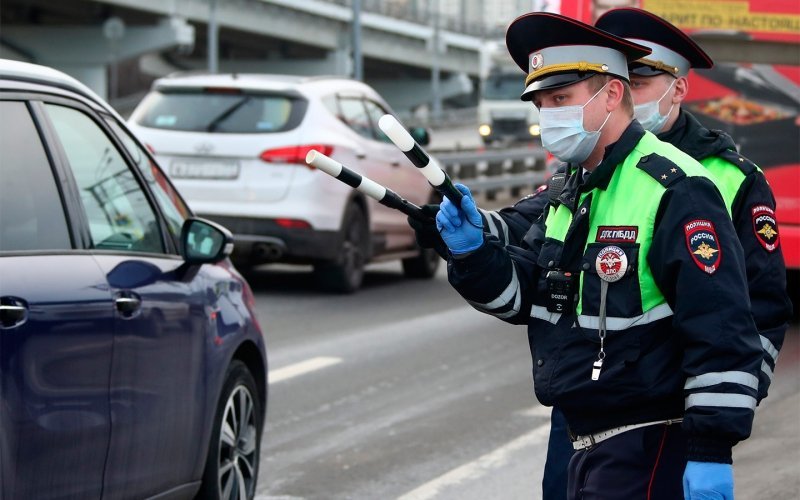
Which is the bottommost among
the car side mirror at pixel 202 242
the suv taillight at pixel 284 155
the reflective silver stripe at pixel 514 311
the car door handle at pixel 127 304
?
the suv taillight at pixel 284 155

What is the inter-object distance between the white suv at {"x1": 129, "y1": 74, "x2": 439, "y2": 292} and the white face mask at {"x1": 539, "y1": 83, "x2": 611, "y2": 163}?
9.02 m

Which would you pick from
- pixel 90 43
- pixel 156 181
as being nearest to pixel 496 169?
pixel 156 181

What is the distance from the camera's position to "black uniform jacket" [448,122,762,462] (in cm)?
339

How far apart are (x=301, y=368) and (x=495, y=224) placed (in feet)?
18.4

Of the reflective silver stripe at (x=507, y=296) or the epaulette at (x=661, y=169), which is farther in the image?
the reflective silver stripe at (x=507, y=296)

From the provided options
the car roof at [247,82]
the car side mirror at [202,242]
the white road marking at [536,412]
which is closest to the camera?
the car side mirror at [202,242]

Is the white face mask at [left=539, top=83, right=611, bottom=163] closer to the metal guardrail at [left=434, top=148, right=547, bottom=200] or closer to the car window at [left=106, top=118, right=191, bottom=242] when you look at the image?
the car window at [left=106, top=118, right=191, bottom=242]

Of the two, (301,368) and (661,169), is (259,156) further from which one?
(661,169)

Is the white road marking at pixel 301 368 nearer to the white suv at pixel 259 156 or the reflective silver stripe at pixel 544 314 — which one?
the white suv at pixel 259 156

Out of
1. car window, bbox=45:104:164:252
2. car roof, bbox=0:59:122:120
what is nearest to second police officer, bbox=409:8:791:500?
car window, bbox=45:104:164:252

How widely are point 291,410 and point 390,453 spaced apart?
47.7 inches

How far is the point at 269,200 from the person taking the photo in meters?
12.9

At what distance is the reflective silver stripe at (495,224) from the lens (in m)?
4.30

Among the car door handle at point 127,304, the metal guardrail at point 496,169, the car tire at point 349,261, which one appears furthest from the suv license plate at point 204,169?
the metal guardrail at point 496,169
